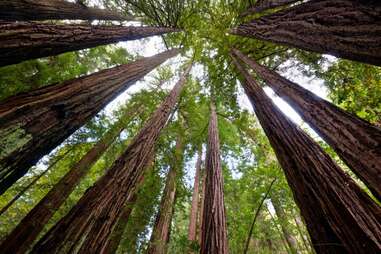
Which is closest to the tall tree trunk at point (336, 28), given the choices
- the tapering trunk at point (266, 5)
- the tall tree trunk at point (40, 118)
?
the tapering trunk at point (266, 5)

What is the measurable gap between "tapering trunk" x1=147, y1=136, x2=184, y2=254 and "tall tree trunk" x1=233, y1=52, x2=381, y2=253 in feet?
12.7

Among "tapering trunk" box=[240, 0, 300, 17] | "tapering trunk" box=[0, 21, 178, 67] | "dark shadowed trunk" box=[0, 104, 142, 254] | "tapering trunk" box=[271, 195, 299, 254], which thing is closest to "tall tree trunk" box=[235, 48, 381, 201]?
"tapering trunk" box=[240, 0, 300, 17]

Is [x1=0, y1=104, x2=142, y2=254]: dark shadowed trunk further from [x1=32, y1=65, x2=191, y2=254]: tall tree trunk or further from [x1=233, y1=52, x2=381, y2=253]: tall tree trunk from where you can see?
[x1=233, y1=52, x2=381, y2=253]: tall tree trunk

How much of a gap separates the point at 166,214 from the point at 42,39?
533 cm

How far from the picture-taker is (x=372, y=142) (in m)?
1.88

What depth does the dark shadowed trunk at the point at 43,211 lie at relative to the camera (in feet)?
15.5

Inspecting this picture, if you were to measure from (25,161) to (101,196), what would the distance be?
110 cm

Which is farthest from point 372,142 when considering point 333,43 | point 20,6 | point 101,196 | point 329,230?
point 20,6

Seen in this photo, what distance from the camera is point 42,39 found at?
306cm

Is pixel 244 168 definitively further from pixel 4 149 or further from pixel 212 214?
pixel 4 149

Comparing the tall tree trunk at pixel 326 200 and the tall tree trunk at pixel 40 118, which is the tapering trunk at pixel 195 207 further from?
the tall tree trunk at pixel 40 118

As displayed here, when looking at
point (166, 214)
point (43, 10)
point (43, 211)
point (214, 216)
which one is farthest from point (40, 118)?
point (166, 214)

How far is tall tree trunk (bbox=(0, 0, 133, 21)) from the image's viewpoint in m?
3.81

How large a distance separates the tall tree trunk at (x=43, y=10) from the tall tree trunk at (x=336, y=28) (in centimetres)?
410
